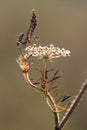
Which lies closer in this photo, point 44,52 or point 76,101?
point 76,101

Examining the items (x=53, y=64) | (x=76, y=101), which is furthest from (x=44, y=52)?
(x=53, y=64)

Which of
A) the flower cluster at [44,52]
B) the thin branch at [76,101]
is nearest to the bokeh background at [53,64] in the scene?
the flower cluster at [44,52]

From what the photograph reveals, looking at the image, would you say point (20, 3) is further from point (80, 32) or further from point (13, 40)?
point (13, 40)

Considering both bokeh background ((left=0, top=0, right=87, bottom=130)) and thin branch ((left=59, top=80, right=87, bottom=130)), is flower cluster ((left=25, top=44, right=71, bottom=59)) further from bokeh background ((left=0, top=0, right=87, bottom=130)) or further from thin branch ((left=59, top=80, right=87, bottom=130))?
bokeh background ((left=0, top=0, right=87, bottom=130))

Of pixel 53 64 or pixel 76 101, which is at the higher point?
pixel 76 101

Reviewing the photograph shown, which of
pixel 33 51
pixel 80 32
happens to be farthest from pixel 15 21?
pixel 33 51

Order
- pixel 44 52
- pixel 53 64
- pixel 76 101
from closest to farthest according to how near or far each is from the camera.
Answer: pixel 76 101 < pixel 44 52 < pixel 53 64

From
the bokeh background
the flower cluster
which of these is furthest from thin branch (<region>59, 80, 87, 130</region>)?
Result: the bokeh background

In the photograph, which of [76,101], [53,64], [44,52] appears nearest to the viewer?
[76,101]

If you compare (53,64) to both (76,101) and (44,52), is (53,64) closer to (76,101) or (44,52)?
(44,52)
